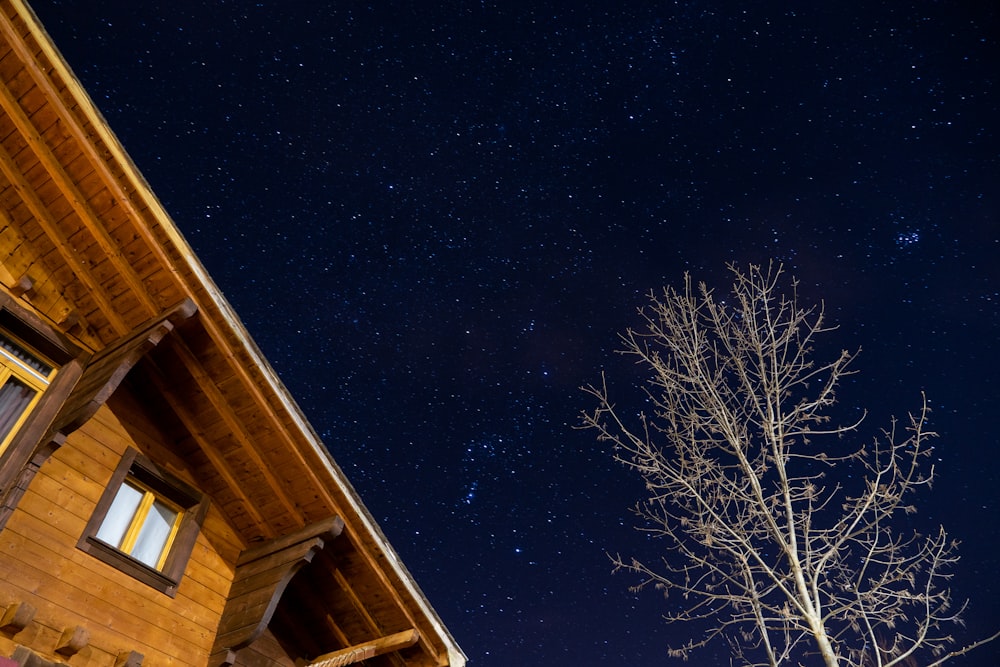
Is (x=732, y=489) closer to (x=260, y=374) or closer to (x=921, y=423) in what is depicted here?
(x=921, y=423)

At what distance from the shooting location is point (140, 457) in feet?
25.5

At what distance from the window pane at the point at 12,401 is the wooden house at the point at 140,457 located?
21mm

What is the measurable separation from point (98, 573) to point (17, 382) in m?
2.27

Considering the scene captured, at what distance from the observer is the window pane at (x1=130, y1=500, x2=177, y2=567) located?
24.5ft

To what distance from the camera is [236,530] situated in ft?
28.0

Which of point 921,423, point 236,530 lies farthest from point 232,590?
point 921,423

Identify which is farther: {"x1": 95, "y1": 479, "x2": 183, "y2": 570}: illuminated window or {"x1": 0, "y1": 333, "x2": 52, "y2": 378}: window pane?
{"x1": 95, "y1": 479, "x2": 183, "y2": 570}: illuminated window

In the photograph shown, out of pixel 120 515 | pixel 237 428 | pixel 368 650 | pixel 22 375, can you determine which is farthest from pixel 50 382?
pixel 368 650

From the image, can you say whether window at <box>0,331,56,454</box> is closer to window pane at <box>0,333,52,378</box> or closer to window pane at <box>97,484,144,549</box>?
window pane at <box>0,333,52,378</box>

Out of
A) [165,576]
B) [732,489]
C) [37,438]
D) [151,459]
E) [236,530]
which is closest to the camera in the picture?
[37,438]

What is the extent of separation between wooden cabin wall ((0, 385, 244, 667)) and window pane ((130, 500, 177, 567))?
0.38 meters

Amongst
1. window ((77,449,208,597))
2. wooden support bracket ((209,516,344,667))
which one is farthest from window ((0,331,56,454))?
wooden support bracket ((209,516,344,667))

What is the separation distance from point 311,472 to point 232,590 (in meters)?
1.78

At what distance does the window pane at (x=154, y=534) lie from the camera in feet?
24.5
